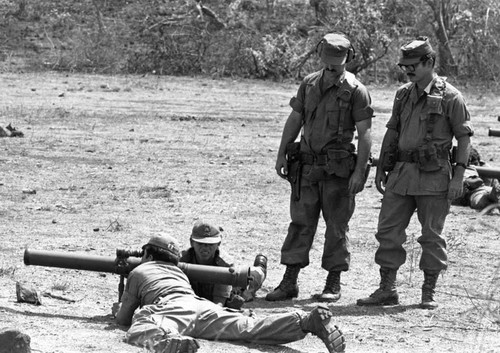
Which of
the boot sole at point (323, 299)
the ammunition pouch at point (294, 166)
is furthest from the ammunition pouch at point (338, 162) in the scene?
→ the boot sole at point (323, 299)

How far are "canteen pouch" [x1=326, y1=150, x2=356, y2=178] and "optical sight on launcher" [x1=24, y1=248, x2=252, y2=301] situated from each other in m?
1.06

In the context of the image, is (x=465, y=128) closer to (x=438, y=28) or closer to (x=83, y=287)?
(x=83, y=287)

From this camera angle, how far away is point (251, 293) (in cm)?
798

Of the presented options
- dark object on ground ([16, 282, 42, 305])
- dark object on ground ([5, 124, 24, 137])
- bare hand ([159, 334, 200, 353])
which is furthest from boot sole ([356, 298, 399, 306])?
dark object on ground ([5, 124, 24, 137])

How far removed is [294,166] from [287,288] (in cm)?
85

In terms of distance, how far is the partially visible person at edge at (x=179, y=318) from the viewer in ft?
20.6

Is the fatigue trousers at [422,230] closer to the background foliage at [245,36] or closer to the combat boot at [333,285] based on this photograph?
the combat boot at [333,285]

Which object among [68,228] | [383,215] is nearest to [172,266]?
[383,215]

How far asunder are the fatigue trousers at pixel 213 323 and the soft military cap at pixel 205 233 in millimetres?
798

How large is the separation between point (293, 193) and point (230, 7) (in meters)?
19.7

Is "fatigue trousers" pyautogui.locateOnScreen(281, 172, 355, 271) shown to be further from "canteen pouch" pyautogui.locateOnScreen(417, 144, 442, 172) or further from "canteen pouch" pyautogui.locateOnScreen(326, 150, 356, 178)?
"canteen pouch" pyautogui.locateOnScreen(417, 144, 442, 172)

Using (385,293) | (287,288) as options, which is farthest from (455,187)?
(287,288)

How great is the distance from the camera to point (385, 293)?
7941 millimetres

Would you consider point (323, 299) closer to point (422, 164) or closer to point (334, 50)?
point (422, 164)
